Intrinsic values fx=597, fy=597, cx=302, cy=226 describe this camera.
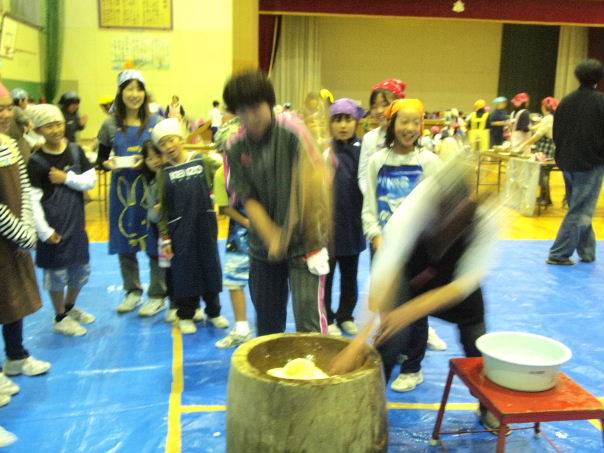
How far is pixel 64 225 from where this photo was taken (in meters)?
3.40

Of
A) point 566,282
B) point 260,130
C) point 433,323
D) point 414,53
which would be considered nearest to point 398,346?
point 260,130

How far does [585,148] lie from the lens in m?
4.91

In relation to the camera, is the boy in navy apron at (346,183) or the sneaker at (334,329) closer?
the boy in navy apron at (346,183)

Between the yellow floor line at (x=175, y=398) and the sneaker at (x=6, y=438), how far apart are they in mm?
617

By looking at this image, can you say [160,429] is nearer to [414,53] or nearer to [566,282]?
[566,282]

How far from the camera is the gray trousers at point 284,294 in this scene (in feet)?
7.72

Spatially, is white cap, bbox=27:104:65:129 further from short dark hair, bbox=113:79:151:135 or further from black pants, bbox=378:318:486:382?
black pants, bbox=378:318:486:382

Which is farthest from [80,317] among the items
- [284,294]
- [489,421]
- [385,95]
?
[489,421]

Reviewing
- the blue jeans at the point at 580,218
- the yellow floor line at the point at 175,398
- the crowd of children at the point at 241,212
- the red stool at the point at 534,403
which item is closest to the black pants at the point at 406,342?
the crowd of children at the point at 241,212

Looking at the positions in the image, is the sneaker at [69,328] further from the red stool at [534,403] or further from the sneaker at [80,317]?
the red stool at [534,403]

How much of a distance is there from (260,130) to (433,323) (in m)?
2.10

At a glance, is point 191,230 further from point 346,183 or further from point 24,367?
point 24,367

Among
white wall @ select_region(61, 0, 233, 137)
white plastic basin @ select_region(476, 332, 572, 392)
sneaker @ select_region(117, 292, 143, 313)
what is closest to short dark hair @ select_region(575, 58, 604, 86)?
white plastic basin @ select_region(476, 332, 572, 392)

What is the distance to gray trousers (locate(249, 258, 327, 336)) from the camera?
235 centimetres
